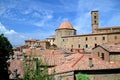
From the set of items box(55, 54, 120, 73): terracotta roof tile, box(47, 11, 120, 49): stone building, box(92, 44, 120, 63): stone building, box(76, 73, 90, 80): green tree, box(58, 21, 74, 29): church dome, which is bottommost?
→ box(76, 73, 90, 80): green tree

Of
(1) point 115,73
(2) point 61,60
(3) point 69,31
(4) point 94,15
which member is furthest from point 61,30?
(1) point 115,73

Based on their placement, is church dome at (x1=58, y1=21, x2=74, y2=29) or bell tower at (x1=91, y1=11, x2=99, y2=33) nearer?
bell tower at (x1=91, y1=11, x2=99, y2=33)

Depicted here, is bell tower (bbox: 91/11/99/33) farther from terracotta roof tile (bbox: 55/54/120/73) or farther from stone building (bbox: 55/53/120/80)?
stone building (bbox: 55/53/120/80)

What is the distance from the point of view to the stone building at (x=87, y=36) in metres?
103

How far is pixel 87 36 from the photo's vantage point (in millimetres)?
109750

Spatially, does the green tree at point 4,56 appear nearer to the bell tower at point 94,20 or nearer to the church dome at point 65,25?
the church dome at point 65,25

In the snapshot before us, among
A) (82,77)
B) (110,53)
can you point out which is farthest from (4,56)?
(110,53)

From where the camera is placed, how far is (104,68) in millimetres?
35812

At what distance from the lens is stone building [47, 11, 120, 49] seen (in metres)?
103

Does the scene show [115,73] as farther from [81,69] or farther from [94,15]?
[94,15]

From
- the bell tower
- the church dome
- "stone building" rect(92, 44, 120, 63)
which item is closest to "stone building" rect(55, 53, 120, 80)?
"stone building" rect(92, 44, 120, 63)

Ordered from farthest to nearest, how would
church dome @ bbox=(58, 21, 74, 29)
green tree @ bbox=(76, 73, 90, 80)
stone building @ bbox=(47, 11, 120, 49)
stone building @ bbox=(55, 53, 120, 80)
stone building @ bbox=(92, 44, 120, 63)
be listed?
church dome @ bbox=(58, 21, 74, 29) < stone building @ bbox=(47, 11, 120, 49) < stone building @ bbox=(92, 44, 120, 63) < stone building @ bbox=(55, 53, 120, 80) < green tree @ bbox=(76, 73, 90, 80)

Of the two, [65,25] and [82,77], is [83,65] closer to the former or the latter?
[82,77]

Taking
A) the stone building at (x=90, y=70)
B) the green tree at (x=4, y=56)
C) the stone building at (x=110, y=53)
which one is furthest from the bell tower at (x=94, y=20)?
the stone building at (x=90, y=70)
